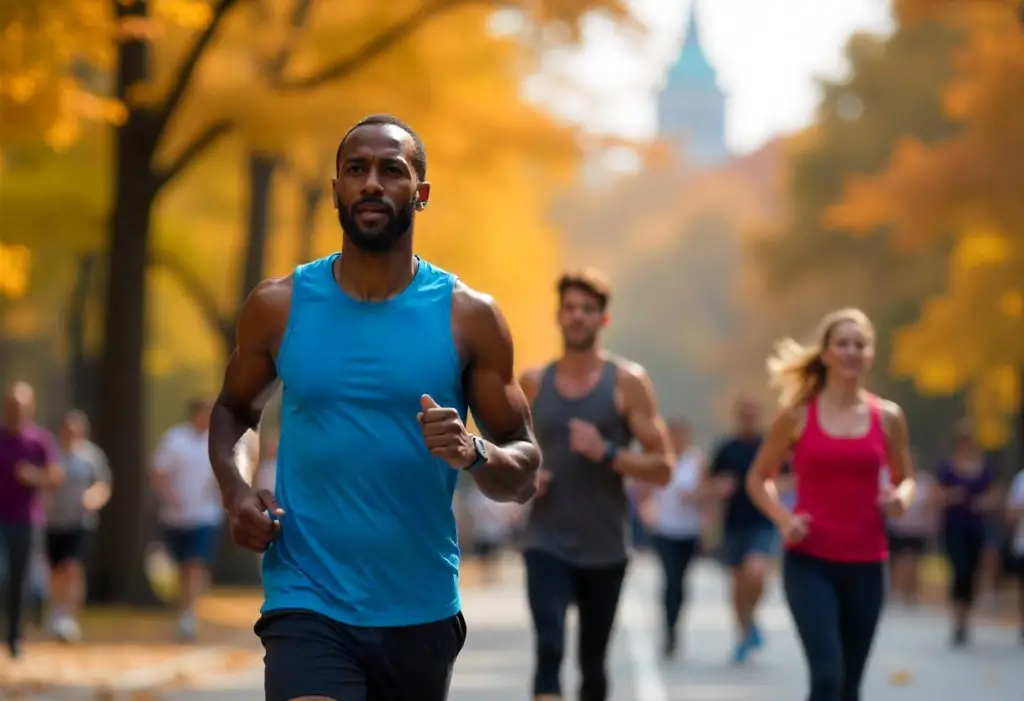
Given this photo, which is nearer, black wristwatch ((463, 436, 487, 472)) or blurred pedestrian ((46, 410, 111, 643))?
black wristwatch ((463, 436, 487, 472))

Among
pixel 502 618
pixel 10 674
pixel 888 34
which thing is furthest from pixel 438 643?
pixel 888 34

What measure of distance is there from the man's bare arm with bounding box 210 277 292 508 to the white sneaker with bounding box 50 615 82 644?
40.4 feet

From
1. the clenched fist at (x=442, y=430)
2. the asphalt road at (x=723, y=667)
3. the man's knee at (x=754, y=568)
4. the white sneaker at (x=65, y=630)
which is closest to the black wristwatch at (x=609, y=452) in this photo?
the asphalt road at (x=723, y=667)

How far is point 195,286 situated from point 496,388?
2068 cm

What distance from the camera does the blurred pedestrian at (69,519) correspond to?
17953 millimetres

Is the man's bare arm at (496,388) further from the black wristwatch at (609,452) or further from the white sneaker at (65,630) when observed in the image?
the white sneaker at (65,630)

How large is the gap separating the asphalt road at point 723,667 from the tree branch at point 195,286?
4634 mm

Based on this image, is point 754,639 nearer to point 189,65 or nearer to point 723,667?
point 723,667

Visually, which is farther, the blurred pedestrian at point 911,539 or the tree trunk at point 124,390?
the blurred pedestrian at point 911,539

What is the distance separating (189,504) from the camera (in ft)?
61.8

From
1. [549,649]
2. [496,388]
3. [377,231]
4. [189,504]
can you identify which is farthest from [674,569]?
[377,231]

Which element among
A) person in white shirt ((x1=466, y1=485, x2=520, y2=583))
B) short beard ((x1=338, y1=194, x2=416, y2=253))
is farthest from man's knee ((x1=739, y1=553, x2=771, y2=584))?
person in white shirt ((x1=466, y1=485, x2=520, y2=583))

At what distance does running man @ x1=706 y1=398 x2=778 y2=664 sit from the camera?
17.1 metres

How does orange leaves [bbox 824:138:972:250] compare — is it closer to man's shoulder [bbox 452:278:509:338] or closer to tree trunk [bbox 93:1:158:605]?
tree trunk [bbox 93:1:158:605]
